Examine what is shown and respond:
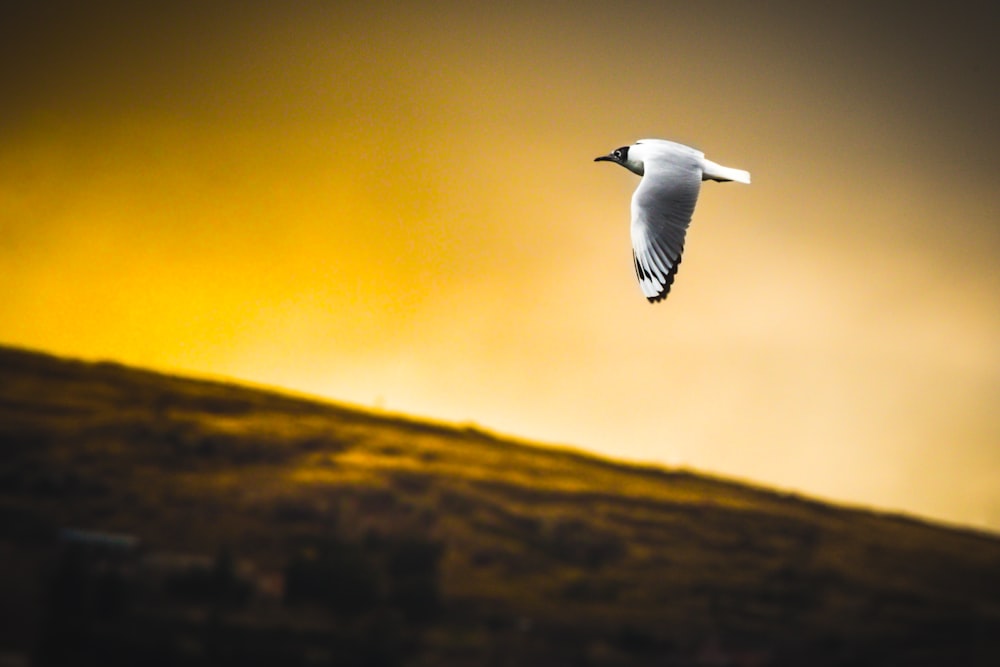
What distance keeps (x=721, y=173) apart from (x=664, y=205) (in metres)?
1.13

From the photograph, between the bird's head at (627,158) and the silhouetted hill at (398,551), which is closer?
the silhouetted hill at (398,551)

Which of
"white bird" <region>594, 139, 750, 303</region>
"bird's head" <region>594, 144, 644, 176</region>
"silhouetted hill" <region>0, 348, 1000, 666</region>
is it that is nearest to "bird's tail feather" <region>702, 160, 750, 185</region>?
"white bird" <region>594, 139, 750, 303</region>

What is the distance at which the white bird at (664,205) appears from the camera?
37.6 feet

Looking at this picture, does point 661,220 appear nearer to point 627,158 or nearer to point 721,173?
point 721,173

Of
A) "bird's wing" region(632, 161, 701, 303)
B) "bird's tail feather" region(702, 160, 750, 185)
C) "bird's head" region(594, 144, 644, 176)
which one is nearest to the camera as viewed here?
"bird's wing" region(632, 161, 701, 303)

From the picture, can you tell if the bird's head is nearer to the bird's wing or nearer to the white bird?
the white bird

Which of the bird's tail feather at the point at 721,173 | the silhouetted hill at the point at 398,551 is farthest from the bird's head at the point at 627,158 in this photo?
the silhouetted hill at the point at 398,551

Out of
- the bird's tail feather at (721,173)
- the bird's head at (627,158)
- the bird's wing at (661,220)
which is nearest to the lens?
the bird's wing at (661,220)

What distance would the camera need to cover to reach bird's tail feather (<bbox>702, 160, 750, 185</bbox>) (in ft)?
41.4

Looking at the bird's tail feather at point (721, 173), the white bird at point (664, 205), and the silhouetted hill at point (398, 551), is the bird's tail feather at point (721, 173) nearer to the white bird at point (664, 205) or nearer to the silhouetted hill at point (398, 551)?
the white bird at point (664, 205)

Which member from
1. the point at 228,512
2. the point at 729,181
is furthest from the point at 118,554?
the point at 729,181

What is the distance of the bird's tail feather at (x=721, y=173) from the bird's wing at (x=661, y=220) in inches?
6.4

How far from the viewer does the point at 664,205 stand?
39.7ft

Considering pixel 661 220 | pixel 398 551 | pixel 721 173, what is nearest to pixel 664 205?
pixel 661 220
